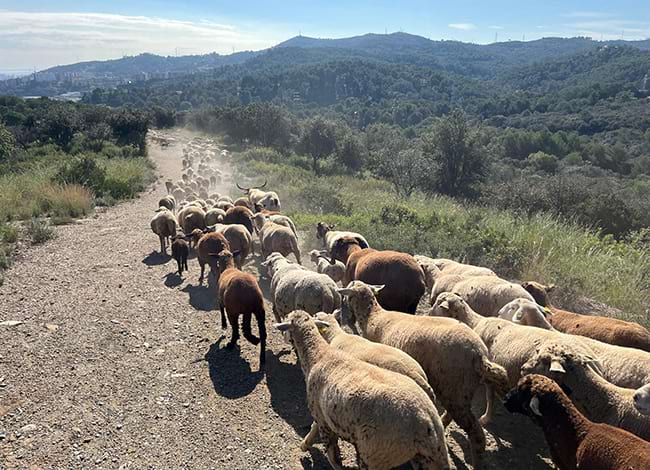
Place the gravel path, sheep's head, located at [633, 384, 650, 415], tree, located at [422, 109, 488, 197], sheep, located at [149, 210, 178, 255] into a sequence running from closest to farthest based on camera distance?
sheep's head, located at [633, 384, 650, 415] < the gravel path < sheep, located at [149, 210, 178, 255] < tree, located at [422, 109, 488, 197]

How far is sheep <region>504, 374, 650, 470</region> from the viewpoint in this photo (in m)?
3.79

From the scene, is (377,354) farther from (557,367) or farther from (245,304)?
(245,304)

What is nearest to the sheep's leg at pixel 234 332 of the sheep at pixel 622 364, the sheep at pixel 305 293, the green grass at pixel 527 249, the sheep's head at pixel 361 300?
the sheep at pixel 305 293

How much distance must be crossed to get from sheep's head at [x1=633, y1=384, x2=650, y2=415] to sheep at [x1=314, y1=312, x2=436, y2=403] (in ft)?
5.96

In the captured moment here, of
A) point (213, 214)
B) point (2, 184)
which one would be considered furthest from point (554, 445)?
point (2, 184)

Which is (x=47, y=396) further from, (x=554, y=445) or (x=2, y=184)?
(x=2, y=184)

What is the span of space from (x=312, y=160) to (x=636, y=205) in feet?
88.5

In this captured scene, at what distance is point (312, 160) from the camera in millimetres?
42938

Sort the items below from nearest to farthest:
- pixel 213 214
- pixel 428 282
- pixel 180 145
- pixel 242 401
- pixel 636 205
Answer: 1. pixel 242 401
2. pixel 428 282
3. pixel 213 214
4. pixel 636 205
5. pixel 180 145

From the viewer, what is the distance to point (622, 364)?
5211 mm

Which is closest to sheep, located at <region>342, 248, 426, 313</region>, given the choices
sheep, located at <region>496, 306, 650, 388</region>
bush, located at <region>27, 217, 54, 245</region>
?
sheep, located at <region>496, 306, 650, 388</region>

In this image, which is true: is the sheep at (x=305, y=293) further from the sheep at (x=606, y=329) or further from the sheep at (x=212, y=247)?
the sheep at (x=606, y=329)

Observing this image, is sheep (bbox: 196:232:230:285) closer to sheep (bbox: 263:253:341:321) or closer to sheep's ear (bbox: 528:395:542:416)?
sheep (bbox: 263:253:341:321)

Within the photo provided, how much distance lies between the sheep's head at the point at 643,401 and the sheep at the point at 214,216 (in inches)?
423
